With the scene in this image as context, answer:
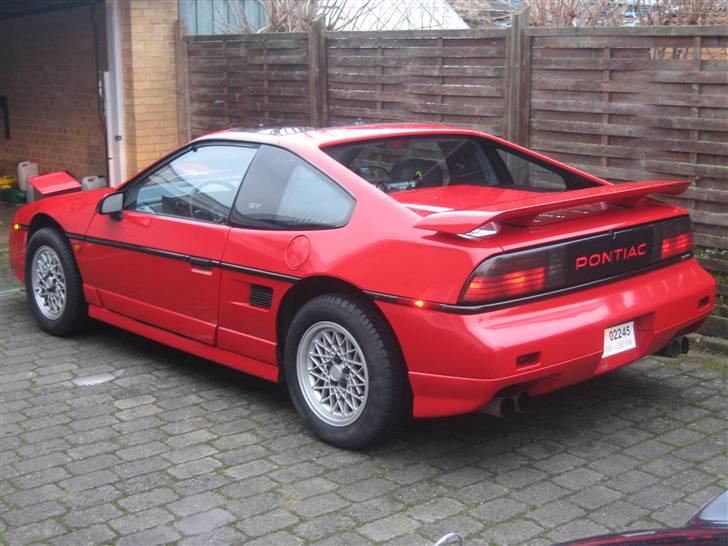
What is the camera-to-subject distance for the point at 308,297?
5.07m

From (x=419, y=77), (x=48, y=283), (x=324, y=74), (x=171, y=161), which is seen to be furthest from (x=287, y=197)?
(x=324, y=74)

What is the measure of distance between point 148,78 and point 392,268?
733 centimetres

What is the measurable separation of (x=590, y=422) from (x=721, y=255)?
1.99 meters

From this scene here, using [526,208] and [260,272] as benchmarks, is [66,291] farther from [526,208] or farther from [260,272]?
[526,208]

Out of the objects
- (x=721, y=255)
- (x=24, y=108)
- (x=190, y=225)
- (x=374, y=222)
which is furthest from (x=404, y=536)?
(x=24, y=108)

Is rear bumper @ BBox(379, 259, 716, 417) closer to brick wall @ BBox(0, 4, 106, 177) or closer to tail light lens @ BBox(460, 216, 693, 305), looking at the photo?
tail light lens @ BBox(460, 216, 693, 305)

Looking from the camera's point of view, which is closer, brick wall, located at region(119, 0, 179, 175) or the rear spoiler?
the rear spoiler

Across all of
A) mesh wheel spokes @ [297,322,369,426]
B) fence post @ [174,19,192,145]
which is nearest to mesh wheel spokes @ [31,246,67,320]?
mesh wheel spokes @ [297,322,369,426]

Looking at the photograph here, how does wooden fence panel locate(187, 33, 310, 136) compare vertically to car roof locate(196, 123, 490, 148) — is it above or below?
above

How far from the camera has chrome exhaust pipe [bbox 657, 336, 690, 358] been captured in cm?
522

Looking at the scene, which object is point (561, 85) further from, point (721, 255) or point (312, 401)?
point (312, 401)

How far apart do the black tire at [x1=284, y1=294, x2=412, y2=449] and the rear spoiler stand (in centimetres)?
53

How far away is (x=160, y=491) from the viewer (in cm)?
444

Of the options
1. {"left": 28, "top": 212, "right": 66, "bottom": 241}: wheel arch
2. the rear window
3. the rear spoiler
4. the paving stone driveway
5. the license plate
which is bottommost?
the paving stone driveway
